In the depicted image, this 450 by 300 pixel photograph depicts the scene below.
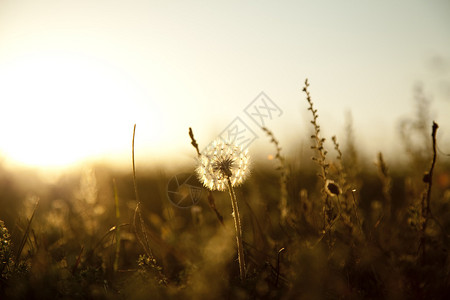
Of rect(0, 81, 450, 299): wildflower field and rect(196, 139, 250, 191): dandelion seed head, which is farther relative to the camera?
rect(196, 139, 250, 191): dandelion seed head

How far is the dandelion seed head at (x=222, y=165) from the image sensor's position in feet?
7.97

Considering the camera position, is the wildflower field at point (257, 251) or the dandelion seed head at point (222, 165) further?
the dandelion seed head at point (222, 165)

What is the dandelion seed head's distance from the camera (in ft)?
7.97

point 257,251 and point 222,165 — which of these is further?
point 257,251

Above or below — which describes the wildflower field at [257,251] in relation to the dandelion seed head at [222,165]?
below

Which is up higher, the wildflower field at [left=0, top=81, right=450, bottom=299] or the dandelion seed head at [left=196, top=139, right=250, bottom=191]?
the dandelion seed head at [left=196, top=139, right=250, bottom=191]

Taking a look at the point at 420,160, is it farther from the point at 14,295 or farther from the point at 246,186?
the point at 14,295

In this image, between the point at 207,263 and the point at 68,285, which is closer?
the point at 68,285

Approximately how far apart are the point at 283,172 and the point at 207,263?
3.25 ft

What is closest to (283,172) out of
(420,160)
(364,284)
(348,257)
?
(348,257)

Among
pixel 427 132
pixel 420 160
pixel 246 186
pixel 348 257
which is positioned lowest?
pixel 246 186

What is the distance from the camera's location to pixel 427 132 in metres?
3.49

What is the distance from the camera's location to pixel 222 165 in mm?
2434

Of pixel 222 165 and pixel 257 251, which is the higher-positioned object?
pixel 222 165
